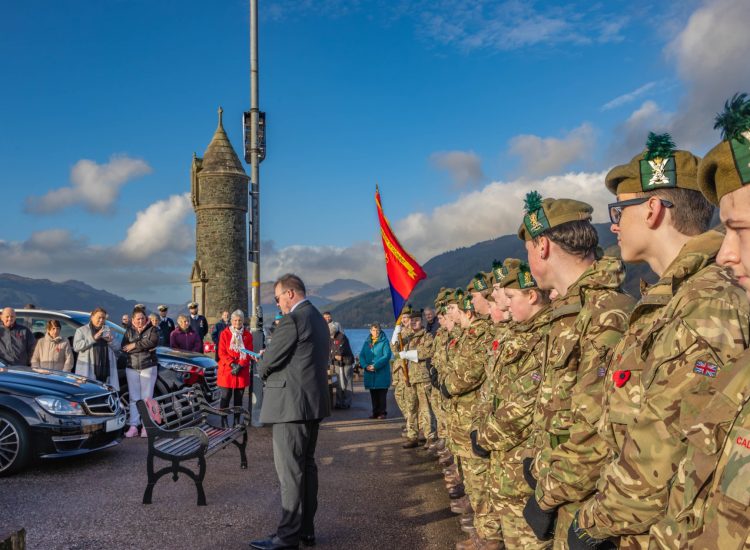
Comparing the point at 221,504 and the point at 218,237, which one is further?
the point at 218,237

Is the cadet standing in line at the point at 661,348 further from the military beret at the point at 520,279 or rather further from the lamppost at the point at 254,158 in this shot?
the lamppost at the point at 254,158

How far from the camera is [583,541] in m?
2.17

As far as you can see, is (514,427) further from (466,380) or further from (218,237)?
(218,237)

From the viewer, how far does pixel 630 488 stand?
6.20 feet

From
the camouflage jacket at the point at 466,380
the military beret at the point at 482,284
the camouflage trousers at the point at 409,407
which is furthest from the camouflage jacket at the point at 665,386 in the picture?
the camouflage trousers at the point at 409,407

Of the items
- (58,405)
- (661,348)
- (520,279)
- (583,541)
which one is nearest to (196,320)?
(58,405)

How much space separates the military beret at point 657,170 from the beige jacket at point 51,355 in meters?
9.48

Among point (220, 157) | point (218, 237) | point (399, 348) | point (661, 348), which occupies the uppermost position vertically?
point (220, 157)

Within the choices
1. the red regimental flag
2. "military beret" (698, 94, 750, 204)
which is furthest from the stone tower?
"military beret" (698, 94, 750, 204)

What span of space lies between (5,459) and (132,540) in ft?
10.1

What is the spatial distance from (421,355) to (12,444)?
5.72 m

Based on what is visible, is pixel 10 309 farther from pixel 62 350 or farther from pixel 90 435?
pixel 90 435

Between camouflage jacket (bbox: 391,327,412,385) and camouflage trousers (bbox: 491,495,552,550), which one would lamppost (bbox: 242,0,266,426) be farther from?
camouflage trousers (bbox: 491,495,552,550)

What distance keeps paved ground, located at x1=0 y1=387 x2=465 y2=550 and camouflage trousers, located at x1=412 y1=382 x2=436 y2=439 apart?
0.47 m
